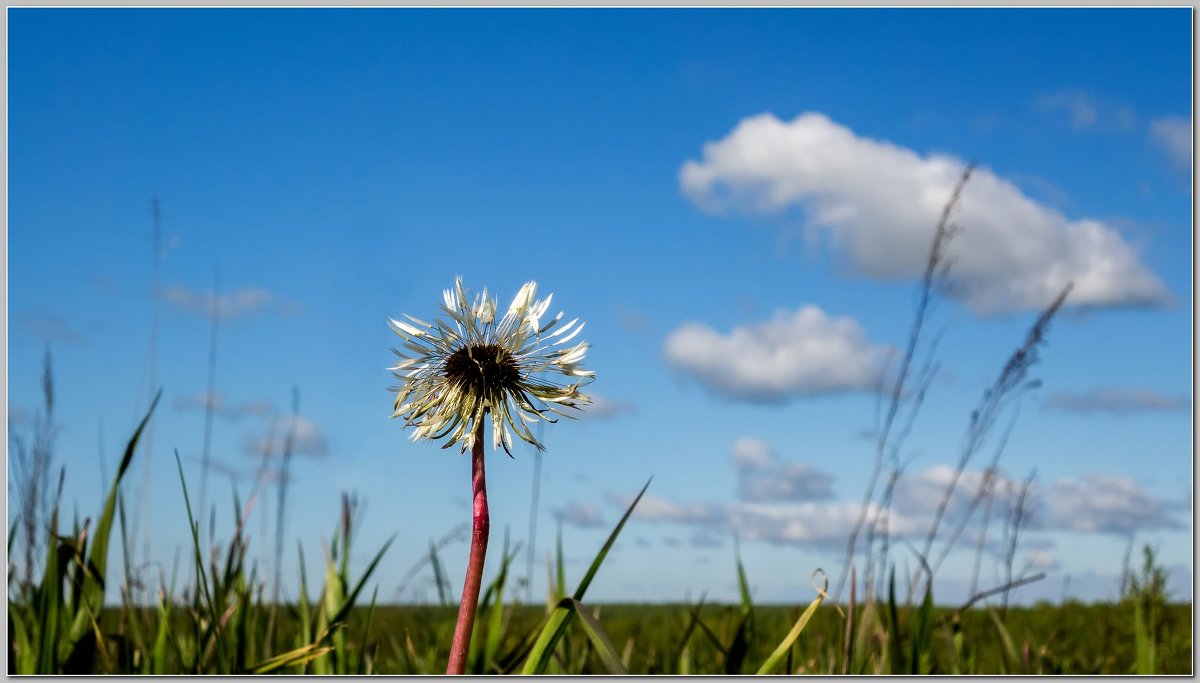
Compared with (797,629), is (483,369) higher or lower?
higher

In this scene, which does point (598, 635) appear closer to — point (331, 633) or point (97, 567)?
point (331, 633)

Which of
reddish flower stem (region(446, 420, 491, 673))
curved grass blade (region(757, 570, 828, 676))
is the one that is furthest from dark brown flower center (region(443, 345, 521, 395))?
curved grass blade (region(757, 570, 828, 676))

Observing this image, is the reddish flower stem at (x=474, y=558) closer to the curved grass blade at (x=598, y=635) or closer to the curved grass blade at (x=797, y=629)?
the curved grass blade at (x=598, y=635)

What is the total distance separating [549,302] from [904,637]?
5.18ft

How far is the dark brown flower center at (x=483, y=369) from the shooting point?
34.3 inches

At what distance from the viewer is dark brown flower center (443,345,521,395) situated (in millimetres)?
871

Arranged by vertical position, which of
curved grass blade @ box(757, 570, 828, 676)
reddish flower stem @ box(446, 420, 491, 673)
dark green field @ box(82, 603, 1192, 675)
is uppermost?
reddish flower stem @ box(446, 420, 491, 673)

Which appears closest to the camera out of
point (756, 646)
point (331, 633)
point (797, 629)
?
point (797, 629)

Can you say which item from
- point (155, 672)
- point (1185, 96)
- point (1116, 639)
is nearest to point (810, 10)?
point (1185, 96)

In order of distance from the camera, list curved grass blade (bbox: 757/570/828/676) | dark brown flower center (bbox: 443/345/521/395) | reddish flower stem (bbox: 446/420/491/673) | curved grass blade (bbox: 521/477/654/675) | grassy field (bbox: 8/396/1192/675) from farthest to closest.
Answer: grassy field (bbox: 8/396/1192/675)
curved grass blade (bbox: 757/570/828/676)
curved grass blade (bbox: 521/477/654/675)
dark brown flower center (bbox: 443/345/521/395)
reddish flower stem (bbox: 446/420/491/673)

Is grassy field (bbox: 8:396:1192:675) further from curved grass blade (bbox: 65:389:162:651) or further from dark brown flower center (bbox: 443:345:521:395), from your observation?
dark brown flower center (bbox: 443:345:521:395)

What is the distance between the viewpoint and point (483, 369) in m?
0.87

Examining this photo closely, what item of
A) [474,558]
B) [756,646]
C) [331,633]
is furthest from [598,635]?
[756,646]

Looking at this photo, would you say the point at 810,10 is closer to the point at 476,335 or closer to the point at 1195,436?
the point at 1195,436
